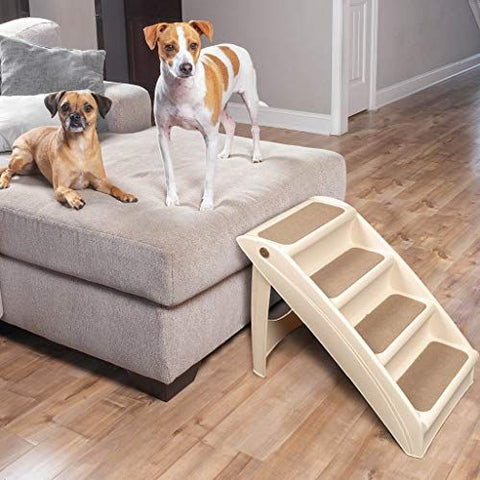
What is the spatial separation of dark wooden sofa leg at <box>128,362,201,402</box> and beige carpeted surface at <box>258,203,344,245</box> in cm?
43

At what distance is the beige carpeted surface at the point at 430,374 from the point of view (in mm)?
1991

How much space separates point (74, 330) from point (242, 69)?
38.3 inches

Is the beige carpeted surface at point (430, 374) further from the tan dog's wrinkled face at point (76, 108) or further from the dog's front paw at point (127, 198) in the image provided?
the tan dog's wrinkled face at point (76, 108)

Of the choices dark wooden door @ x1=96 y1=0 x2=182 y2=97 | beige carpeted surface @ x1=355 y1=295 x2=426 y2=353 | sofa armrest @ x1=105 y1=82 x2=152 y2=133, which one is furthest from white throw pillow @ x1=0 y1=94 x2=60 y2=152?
dark wooden door @ x1=96 y1=0 x2=182 y2=97

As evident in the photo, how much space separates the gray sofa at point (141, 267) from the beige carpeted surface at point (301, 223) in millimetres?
79

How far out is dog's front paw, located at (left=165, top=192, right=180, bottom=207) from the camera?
2254 mm

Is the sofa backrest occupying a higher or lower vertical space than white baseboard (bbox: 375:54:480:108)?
higher

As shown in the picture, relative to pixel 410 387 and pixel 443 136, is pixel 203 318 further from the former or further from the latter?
pixel 443 136

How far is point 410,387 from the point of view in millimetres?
2027

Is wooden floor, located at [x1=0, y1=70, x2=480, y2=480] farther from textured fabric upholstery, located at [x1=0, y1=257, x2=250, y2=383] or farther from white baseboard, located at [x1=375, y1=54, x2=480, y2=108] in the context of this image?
white baseboard, located at [x1=375, y1=54, x2=480, y2=108]

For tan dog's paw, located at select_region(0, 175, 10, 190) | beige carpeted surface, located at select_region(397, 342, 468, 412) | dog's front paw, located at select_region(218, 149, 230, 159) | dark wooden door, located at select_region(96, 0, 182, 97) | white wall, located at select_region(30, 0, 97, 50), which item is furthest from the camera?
dark wooden door, located at select_region(96, 0, 182, 97)

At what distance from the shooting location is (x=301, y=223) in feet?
7.47

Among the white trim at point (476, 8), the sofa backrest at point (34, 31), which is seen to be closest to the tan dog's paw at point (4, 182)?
the sofa backrest at point (34, 31)

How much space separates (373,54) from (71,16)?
79.9 inches
